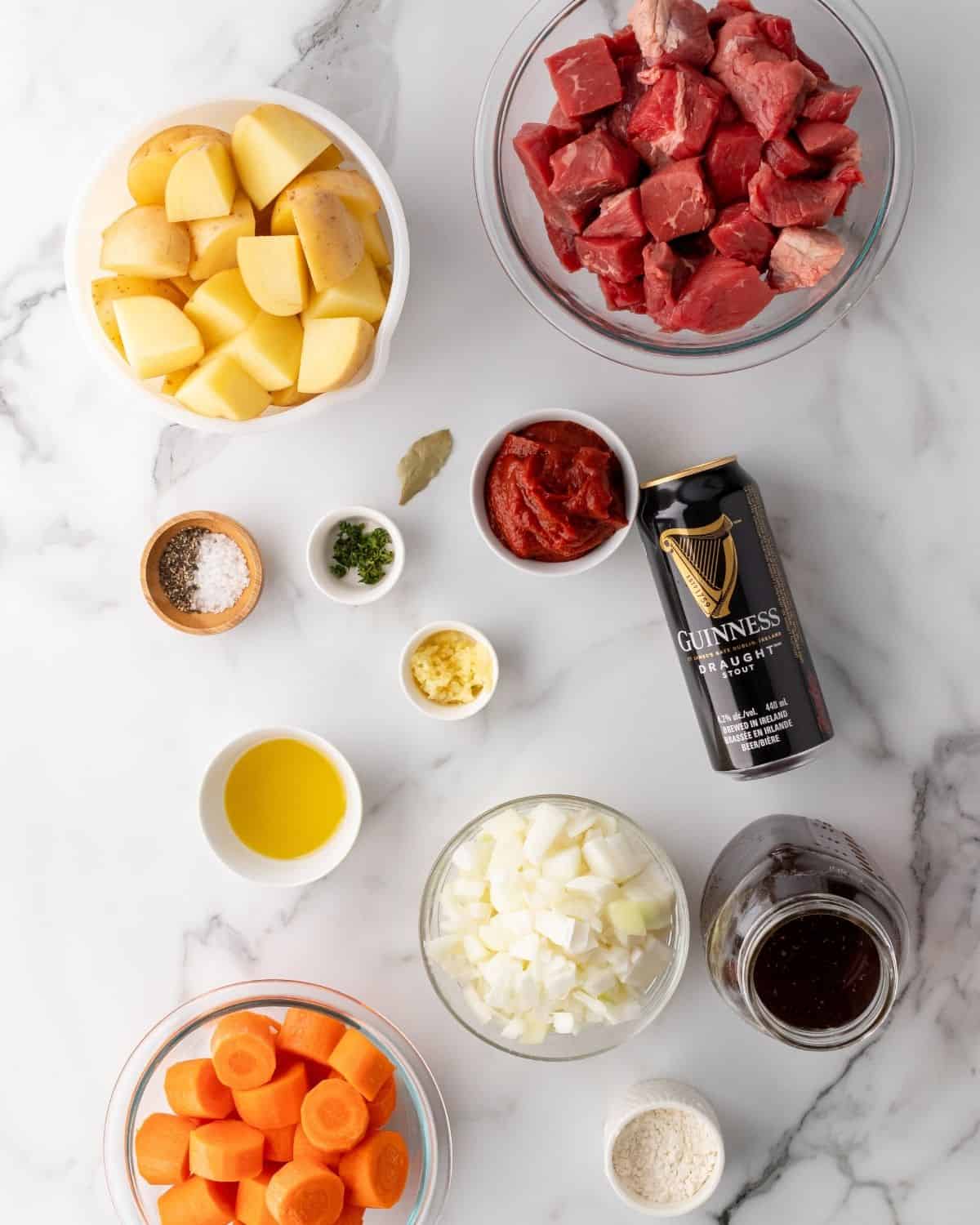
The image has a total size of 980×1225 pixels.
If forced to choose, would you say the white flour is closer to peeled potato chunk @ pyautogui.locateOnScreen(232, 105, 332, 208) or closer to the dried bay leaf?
the dried bay leaf

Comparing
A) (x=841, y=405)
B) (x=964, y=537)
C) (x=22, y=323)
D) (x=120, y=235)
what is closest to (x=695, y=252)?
(x=841, y=405)

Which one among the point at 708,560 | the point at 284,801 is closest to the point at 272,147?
the point at 708,560

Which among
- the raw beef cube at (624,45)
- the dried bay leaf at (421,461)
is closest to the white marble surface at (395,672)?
the dried bay leaf at (421,461)

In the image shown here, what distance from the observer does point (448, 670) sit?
5.93 feet

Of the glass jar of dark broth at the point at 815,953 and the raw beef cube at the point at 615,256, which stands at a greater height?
the raw beef cube at the point at 615,256

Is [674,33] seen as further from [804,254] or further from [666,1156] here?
[666,1156]

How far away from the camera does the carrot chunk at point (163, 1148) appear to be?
173 centimetres

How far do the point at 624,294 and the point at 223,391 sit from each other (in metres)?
0.65

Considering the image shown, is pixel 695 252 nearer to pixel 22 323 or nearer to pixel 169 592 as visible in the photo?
pixel 169 592

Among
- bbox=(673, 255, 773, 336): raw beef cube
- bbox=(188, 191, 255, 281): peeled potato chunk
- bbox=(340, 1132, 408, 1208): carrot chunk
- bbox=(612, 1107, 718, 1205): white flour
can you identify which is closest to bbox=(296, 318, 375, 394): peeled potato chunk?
bbox=(188, 191, 255, 281): peeled potato chunk

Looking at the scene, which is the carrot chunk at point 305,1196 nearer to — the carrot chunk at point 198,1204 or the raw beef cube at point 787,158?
the carrot chunk at point 198,1204

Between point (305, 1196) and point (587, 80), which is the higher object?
point (587, 80)

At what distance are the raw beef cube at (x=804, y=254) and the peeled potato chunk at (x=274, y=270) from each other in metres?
0.72

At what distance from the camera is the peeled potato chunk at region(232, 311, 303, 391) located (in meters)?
1.63
